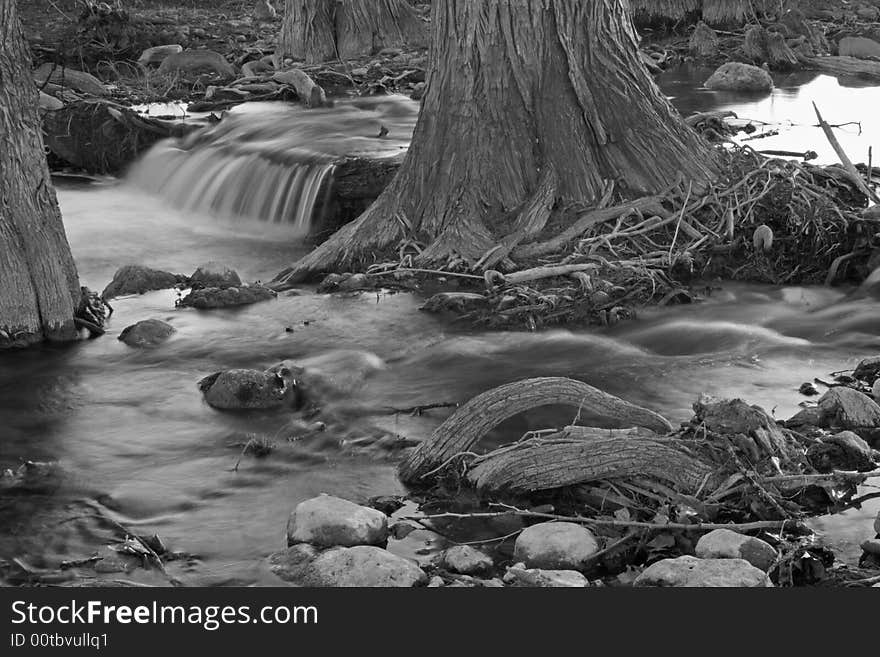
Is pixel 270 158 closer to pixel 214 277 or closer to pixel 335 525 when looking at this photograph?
pixel 214 277

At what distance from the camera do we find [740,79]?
1603cm

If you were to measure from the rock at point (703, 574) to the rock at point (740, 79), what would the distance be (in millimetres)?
12026

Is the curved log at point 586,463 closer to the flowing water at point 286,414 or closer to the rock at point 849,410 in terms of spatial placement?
the flowing water at point 286,414

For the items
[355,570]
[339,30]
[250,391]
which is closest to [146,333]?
[250,391]

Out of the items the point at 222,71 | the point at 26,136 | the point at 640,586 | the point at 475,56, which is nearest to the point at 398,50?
the point at 222,71

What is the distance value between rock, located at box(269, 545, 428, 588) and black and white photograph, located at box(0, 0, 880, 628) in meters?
0.01

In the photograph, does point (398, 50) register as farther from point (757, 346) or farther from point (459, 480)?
point (459, 480)

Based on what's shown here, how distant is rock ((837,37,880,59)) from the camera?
18.1 meters

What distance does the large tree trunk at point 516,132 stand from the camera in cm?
941

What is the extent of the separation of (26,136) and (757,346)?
183 inches

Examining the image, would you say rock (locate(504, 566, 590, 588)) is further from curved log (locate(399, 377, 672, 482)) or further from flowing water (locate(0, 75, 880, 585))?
curved log (locate(399, 377, 672, 482))

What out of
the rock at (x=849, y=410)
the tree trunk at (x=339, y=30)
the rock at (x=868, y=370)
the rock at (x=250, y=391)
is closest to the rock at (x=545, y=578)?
the rock at (x=849, y=410)

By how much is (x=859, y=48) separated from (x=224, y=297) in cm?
1213

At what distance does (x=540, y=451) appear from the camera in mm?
5855
